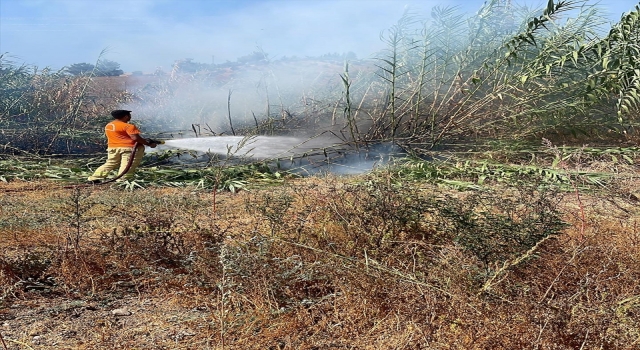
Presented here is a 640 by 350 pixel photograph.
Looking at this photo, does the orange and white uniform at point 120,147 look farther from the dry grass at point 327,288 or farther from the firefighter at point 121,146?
the dry grass at point 327,288

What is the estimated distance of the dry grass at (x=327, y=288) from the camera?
2535 millimetres

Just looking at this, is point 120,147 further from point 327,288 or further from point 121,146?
point 327,288

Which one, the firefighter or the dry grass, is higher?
the firefighter

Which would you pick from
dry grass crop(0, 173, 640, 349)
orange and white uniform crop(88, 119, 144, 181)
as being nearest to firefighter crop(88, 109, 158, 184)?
orange and white uniform crop(88, 119, 144, 181)

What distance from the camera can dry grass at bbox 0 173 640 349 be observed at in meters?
2.54

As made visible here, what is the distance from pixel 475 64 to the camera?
790 centimetres

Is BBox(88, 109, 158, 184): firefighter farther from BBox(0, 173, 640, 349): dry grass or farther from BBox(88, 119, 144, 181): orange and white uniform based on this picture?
BBox(0, 173, 640, 349): dry grass

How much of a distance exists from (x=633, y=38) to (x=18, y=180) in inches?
308

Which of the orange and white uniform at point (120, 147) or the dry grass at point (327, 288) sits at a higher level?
the orange and white uniform at point (120, 147)

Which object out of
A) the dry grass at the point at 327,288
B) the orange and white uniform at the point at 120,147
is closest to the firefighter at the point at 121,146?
the orange and white uniform at the point at 120,147

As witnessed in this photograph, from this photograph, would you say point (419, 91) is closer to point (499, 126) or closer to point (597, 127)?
point (499, 126)

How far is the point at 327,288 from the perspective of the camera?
324cm

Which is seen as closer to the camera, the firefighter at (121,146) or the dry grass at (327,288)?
the dry grass at (327,288)

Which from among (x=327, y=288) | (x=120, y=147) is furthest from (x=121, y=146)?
(x=327, y=288)
